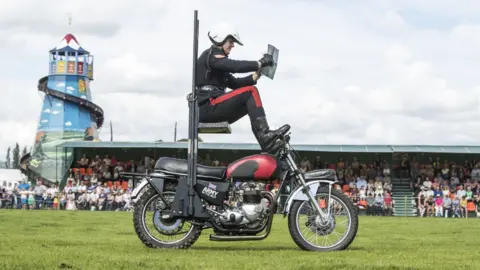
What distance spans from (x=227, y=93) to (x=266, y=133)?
602 mm

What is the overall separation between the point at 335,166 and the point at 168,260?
3296cm

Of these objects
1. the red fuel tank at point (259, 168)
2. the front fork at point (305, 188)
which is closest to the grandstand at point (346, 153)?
the front fork at point (305, 188)

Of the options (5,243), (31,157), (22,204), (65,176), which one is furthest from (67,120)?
(5,243)

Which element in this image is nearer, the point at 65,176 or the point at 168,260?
the point at 168,260

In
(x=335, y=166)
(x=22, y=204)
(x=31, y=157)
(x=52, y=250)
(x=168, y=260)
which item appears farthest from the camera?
(x=31, y=157)

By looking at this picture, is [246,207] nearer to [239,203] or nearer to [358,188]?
[239,203]

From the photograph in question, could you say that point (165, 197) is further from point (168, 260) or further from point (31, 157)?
point (31, 157)

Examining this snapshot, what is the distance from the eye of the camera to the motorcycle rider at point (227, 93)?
A: 306 inches

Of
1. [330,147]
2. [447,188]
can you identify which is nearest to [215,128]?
[447,188]

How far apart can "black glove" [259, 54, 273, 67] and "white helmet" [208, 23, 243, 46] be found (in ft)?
1.00

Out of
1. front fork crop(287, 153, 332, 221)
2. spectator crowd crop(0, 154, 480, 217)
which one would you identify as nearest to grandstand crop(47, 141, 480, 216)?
spectator crowd crop(0, 154, 480, 217)

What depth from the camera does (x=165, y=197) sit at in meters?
8.11

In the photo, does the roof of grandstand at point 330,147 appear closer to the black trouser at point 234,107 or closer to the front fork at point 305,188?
the front fork at point 305,188

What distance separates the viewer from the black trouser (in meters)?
7.78
